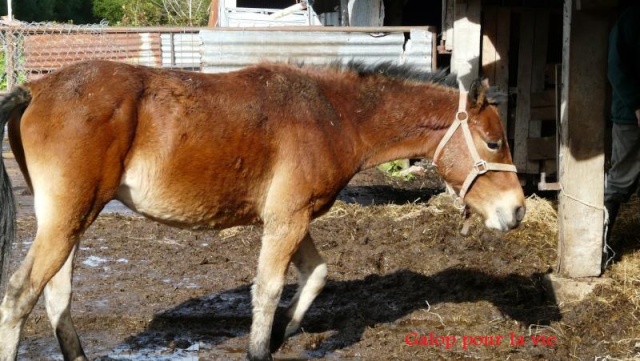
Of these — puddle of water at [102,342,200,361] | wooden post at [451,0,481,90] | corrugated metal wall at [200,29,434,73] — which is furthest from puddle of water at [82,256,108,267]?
wooden post at [451,0,481,90]

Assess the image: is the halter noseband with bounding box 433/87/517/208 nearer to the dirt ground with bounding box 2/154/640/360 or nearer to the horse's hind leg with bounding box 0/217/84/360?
the dirt ground with bounding box 2/154/640/360

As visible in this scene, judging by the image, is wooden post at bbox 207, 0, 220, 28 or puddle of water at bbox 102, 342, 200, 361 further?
wooden post at bbox 207, 0, 220, 28

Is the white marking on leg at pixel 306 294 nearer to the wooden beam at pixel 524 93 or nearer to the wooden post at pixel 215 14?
the wooden beam at pixel 524 93

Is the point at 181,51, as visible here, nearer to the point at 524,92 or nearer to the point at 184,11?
the point at 524,92

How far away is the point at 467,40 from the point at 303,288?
500 centimetres

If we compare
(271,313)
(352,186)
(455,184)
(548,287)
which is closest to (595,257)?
(548,287)

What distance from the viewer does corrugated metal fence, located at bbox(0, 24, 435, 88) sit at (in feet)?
35.9

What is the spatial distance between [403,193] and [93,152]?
7.06m

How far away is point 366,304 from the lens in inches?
258

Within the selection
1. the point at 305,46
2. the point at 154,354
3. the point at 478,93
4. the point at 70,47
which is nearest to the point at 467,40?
the point at 305,46

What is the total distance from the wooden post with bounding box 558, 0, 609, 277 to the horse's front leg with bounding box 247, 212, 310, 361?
238 cm

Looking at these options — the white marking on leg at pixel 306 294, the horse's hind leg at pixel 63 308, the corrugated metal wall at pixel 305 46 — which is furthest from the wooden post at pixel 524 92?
the horse's hind leg at pixel 63 308

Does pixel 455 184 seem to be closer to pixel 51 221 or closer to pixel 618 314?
pixel 618 314

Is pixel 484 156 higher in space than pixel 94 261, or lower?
higher
